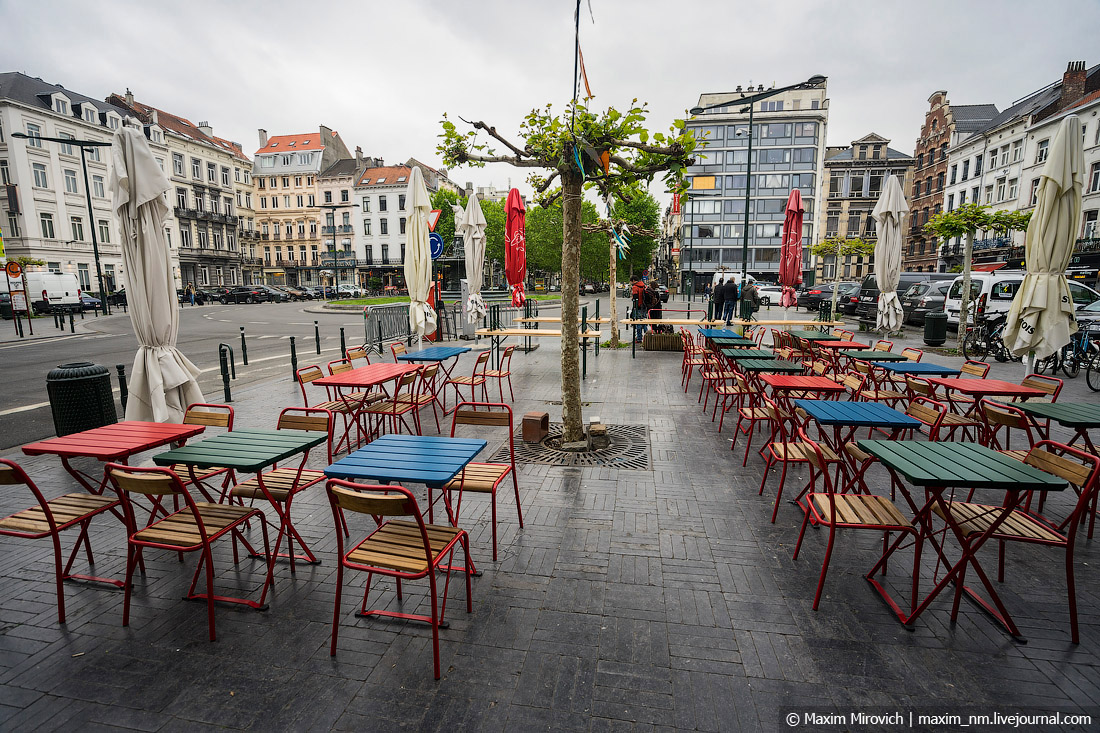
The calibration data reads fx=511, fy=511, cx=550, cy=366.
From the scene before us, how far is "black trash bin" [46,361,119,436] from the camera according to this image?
6.36m

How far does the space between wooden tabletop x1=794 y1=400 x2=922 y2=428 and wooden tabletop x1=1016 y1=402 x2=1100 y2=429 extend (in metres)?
1.22

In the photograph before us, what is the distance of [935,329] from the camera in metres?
14.7

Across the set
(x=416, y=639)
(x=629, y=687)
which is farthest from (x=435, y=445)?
(x=629, y=687)

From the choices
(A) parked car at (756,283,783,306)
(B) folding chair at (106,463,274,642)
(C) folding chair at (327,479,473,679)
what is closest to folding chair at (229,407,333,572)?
(B) folding chair at (106,463,274,642)

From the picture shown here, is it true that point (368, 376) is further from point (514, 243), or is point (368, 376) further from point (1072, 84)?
point (1072, 84)

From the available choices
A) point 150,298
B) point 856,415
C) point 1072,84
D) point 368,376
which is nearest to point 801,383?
point 856,415

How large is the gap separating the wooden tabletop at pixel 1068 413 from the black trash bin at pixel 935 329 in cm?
1168

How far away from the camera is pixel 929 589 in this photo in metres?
3.46

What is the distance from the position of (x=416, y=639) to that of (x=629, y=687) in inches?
49.2

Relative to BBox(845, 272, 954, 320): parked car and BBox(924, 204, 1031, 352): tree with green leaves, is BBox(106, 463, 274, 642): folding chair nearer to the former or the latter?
BBox(924, 204, 1031, 352): tree with green leaves

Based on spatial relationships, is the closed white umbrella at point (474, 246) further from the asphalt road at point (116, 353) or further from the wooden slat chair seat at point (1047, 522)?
the wooden slat chair seat at point (1047, 522)

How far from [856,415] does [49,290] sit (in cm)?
4030

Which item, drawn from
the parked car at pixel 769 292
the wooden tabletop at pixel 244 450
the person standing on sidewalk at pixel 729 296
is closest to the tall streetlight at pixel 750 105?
the person standing on sidewalk at pixel 729 296

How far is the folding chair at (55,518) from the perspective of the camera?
3062mm
